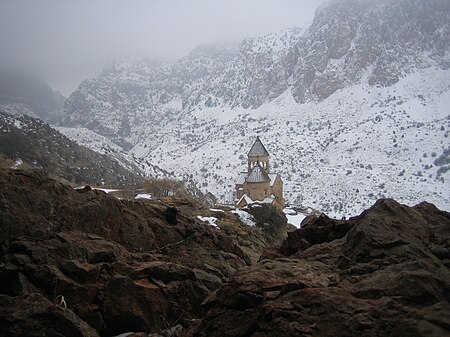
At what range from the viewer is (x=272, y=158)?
381 feet

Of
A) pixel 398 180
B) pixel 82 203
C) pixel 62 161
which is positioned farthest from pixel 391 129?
pixel 82 203

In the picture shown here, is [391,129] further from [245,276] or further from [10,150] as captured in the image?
[245,276]

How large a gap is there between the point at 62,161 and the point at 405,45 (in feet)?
435

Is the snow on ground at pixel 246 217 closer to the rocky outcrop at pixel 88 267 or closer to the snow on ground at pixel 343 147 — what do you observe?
the rocky outcrop at pixel 88 267

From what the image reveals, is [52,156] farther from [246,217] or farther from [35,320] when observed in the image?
[35,320]

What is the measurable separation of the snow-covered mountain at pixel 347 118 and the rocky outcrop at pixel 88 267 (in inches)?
2584

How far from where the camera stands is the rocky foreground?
16.0 feet

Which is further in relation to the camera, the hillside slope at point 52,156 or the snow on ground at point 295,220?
the hillside slope at point 52,156

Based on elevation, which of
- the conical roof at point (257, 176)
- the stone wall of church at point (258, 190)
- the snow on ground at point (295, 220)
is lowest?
the snow on ground at point (295, 220)

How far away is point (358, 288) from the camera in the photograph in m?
5.34

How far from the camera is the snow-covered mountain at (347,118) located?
87.3m

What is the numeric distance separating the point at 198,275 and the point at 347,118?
126m

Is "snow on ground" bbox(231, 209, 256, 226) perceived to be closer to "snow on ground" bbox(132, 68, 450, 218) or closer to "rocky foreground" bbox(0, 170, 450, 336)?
"rocky foreground" bbox(0, 170, 450, 336)

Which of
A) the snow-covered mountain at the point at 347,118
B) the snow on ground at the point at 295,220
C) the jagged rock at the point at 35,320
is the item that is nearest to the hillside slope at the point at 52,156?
the snow on ground at the point at 295,220
